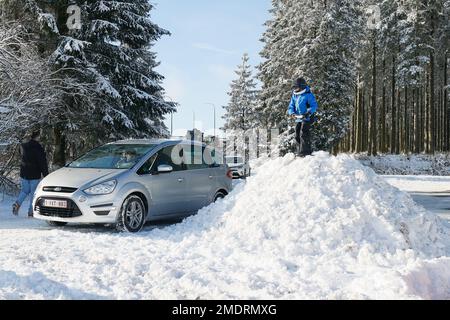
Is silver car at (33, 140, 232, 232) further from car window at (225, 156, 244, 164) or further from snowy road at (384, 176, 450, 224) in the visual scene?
car window at (225, 156, 244, 164)

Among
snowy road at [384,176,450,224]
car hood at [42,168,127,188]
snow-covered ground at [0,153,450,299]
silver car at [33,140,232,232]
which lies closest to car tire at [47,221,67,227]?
silver car at [33,140,232,232]

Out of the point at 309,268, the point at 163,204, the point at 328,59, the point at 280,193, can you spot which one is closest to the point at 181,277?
the point at 309,268

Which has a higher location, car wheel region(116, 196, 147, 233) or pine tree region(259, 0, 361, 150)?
pine tree region(259, 0, 361, 150)

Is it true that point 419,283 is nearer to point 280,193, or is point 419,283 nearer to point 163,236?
point 280,193

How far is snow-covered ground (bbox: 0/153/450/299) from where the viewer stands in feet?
18.8

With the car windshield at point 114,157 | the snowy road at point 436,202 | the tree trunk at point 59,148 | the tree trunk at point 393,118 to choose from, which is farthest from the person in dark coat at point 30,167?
the tree trunk at point 393,118

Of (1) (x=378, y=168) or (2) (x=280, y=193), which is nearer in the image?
(2) (x=280, y=193)

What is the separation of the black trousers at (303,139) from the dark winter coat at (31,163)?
5686 millimetres

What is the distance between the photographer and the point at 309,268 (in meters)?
6.78

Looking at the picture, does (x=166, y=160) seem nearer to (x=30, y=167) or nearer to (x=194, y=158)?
(x=194, y=158)

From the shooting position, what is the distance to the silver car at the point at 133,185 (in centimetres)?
943

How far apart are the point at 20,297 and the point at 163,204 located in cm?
536

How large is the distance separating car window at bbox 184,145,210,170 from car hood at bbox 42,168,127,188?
1927 millimetres

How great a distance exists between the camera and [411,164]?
32.8 metres
